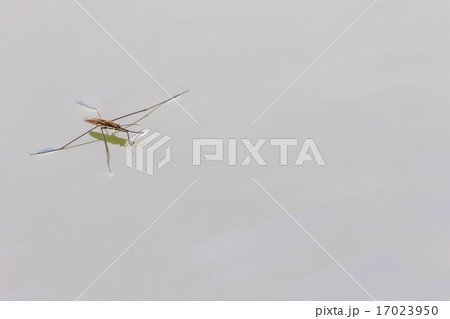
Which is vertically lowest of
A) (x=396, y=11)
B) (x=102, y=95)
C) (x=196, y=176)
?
(x=196, y=176)

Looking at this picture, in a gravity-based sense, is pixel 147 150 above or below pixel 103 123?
below

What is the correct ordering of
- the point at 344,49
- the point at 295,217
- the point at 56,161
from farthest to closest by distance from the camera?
the point at 344,49 → the point at 56,161 → the point at 295,217

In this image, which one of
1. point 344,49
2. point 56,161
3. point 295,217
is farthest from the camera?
point 344,49

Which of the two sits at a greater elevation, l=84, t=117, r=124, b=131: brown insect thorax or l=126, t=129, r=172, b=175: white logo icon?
l=84, t=117, r=124, b=131: brown insect thorax

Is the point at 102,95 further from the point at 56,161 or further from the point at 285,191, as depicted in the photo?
the point at 285,191

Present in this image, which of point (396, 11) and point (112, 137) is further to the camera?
point (396, 11)

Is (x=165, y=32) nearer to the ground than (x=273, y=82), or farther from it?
farther from it

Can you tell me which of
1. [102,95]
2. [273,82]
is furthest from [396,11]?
[102,95]

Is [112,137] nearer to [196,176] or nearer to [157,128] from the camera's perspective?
[157,128]

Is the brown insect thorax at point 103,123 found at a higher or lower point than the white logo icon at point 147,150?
higher
